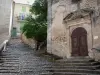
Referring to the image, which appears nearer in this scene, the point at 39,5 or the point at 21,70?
the point at 21,70

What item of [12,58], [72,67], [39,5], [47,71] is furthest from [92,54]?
[39,5]

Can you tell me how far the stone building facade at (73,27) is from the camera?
8781 mm

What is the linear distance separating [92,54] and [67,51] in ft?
5.74

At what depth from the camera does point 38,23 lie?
14414mm

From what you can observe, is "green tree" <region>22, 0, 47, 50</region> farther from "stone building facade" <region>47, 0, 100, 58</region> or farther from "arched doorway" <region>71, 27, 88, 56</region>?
"arched doorway" <region>71, 27, 88, 56</region>

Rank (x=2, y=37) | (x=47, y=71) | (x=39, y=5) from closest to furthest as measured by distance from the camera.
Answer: (x=47, y=71), (x=39, y=5), (x=2, y=37)

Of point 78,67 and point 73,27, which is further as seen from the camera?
point 73,27

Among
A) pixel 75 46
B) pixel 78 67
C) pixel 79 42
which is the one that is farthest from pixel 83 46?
pixel 78 67

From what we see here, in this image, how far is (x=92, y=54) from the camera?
28.3 ft

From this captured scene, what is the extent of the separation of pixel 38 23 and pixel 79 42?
5729 mm

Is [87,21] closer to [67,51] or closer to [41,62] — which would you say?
[67,51]

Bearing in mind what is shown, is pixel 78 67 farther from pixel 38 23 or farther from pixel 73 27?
pixel 38 23

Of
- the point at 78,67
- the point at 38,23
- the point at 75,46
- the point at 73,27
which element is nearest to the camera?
the point at 78,67

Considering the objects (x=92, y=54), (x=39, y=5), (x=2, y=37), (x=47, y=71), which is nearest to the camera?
(x=47, y=71)
